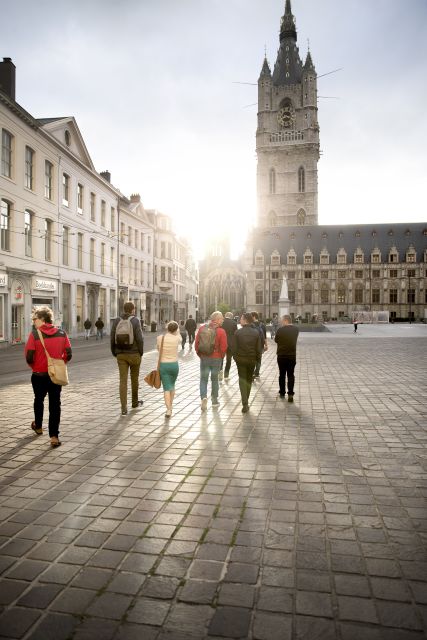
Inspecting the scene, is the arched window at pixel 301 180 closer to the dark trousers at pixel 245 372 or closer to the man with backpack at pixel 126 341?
the dark trousers at pixel 245 372

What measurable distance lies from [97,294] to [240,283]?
89.7 meters

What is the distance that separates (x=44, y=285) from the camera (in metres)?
28.2

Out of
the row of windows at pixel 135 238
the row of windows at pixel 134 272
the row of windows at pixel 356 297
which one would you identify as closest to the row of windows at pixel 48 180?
the row of windows at pixel 135 238

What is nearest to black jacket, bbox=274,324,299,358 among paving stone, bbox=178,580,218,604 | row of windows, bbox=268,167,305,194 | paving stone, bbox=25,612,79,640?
paving stone, bbox=178,580,218,604

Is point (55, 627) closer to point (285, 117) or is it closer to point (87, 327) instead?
point (87, 327)

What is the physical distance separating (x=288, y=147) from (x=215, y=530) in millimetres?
105587

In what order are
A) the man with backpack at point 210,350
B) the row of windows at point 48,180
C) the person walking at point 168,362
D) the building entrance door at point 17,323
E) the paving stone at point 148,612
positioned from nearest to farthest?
the paving stone at point 148,612 < the person walking at point 168,362 < the man with backpack at point 210,350 < the row of windows at point 48,180 < the building entrance door at point 17,323

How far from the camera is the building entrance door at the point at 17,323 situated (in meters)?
25.5

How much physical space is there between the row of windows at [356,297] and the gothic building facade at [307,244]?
0.63 ft

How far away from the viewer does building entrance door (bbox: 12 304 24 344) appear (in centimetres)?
2550

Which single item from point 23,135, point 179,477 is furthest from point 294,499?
point 23,135

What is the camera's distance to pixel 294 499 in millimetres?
4645

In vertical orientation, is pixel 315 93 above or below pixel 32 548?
above

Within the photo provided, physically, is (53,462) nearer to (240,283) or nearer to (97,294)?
(97,294)
